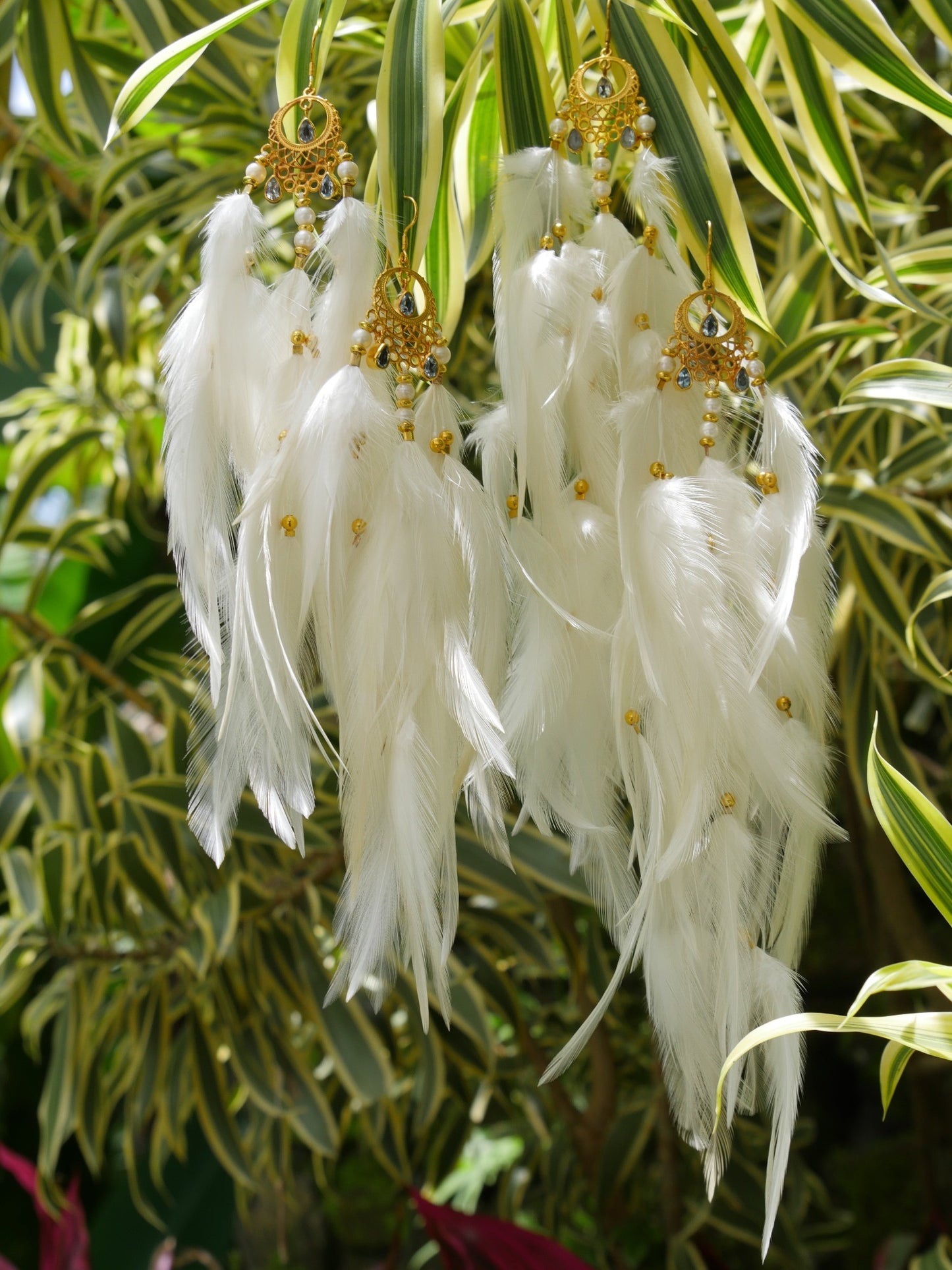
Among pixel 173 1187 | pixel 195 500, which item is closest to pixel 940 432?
pixel 195 500

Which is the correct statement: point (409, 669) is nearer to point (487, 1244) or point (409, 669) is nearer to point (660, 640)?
point (660, 640)

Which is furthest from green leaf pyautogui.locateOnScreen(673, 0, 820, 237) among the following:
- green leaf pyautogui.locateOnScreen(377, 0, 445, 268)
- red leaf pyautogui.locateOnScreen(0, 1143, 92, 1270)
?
red leaf pyautogui.locateOnScreen(0, 1143, 92, 1270)

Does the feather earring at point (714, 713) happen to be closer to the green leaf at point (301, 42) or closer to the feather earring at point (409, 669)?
the feather earring at point (409, 669)

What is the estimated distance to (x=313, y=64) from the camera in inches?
14.6

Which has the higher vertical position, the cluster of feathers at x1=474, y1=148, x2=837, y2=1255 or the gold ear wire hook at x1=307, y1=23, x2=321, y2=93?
the gold ear wire hook at x1=307, y1=23, x2=321, y2=93

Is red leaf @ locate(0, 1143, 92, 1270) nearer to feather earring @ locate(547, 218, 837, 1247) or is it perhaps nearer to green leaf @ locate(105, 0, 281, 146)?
feather earring @ locate(547, 218, 837, 1247)

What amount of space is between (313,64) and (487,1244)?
87 centimetres

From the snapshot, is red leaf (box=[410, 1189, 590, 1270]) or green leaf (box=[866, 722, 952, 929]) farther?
red leaf (box=[410, 1189, 590, 1270])

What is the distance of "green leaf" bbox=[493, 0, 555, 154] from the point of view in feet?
1.32

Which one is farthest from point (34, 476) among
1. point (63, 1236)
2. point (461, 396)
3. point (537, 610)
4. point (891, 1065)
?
point (891, 1065)

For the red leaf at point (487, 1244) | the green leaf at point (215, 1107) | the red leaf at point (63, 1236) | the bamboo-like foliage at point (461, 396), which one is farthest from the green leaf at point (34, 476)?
the red leaf at point (487, 1244)

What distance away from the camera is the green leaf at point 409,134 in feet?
1.21

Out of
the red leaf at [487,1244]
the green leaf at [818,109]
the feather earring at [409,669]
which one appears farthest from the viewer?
the red leaf at [487,1244]

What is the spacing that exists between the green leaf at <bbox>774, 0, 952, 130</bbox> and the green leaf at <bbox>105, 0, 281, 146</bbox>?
0.68 ft
